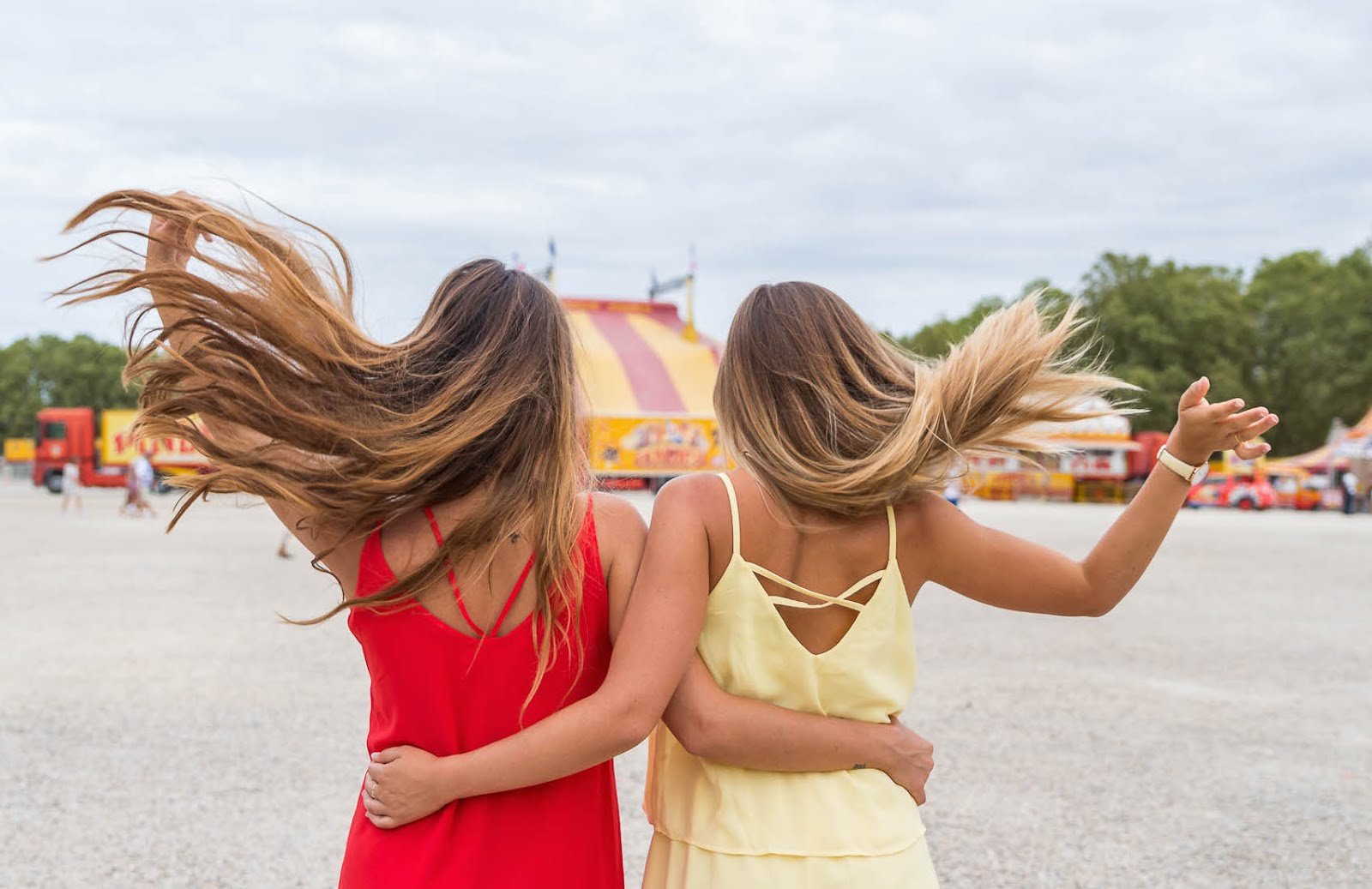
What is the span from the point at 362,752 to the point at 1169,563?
12.5 metres

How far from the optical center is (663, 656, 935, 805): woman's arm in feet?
6.13

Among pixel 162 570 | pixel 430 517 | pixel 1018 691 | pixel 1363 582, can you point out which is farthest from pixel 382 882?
pixel 1363 582

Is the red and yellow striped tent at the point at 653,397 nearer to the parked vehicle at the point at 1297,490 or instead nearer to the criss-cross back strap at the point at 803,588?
the parked vehicle at the point at 1297,490

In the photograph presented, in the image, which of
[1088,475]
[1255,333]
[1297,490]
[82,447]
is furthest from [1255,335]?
[82,447]

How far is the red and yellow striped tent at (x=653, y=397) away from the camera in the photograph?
3084 centimetres

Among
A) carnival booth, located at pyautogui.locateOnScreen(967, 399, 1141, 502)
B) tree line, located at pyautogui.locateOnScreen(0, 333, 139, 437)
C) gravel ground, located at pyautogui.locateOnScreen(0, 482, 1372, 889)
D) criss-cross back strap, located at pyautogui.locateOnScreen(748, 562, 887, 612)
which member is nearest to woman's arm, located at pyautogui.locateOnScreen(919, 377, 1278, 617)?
criss-cross back strap, located at pyautogui.locateOnScreen(748, 562, 887, 612)

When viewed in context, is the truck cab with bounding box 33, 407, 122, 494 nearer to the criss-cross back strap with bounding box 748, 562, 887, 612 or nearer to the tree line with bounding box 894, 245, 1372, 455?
the tree line with bounding box 894, 245, 1372, 455

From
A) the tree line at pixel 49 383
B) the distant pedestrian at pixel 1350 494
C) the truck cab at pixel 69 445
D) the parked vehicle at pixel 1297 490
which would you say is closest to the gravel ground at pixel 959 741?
the distant pedestrian at pixel 1350 494

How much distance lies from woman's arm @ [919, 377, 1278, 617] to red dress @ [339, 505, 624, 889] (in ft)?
1.74

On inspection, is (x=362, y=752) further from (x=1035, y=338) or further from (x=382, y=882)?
(x=1035, y=338)

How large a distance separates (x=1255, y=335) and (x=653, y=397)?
1511 inches

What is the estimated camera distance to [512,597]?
1.81 meters

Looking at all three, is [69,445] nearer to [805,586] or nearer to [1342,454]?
[1342,454]

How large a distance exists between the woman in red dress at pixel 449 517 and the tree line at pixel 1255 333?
171 ft
